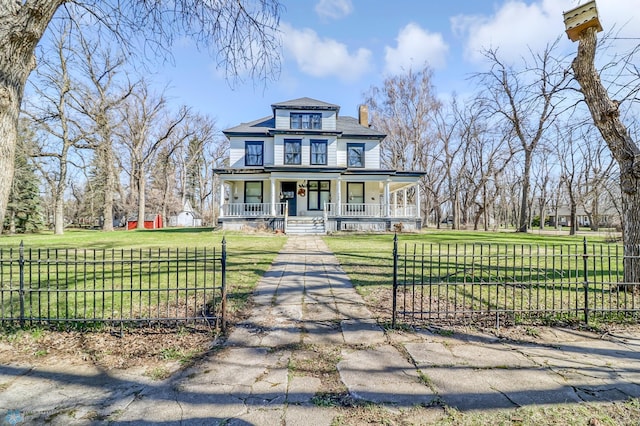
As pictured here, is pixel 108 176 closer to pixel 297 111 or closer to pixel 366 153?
pixel 297 111

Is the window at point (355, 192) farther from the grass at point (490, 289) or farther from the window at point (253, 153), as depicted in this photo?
the grass at point (490, 289)

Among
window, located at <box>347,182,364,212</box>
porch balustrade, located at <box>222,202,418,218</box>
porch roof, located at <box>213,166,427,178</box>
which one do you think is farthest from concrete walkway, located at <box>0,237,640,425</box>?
window, located at <box>347,182,364,212</box>

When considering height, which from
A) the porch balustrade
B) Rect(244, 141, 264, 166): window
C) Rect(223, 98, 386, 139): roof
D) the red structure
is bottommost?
the red structure

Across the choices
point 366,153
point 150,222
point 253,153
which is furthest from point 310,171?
point 150,222

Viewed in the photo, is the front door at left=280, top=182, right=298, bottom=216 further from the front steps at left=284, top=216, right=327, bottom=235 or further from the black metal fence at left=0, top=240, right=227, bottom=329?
the black metal fence at left=0, top=240, right=227, bottom=329

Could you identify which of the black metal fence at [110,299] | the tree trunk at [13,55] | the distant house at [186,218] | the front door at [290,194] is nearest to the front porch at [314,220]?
the front door at [290,194]

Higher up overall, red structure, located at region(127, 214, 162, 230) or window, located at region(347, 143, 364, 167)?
window, located at region(347, 143, 364, 167)

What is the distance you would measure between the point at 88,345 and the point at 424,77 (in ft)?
111

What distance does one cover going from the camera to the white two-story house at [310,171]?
20359mm

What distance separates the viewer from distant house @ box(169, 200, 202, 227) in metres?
46.7

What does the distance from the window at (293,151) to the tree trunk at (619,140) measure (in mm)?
17597

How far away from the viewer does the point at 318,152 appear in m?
22.3

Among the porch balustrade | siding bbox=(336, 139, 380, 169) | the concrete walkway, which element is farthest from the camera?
siding bbox=(336, 139, 380, 169)

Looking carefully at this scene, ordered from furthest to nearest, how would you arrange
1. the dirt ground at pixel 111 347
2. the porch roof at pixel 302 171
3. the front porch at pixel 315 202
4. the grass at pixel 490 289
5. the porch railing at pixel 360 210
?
the porch railing at pixel 360 210 → the porch roof at pixel 302 171 → the front porch at pixel 315 202 → the grass at pixel 490 289 → the dirt ground at pixel 111 347
